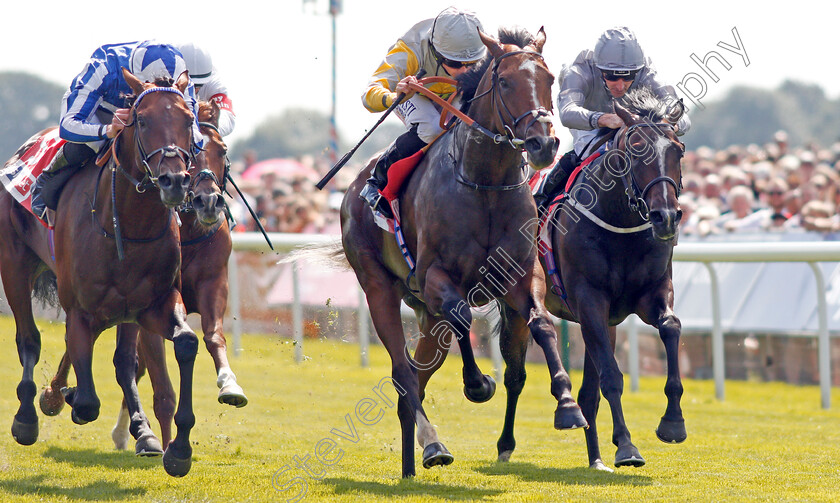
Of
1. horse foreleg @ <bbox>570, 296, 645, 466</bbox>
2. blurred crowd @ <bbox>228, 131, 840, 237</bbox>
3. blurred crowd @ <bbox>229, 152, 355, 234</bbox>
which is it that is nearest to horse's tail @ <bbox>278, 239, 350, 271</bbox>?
horse foreleg @ <bbox>570, 296, 645, 466</bbox>

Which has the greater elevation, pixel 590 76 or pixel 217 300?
pixel 590 76

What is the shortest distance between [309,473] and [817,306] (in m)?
4.73

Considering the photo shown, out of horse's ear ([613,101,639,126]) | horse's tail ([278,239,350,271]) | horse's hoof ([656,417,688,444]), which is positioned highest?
horse's ear ([613,101,639,126])

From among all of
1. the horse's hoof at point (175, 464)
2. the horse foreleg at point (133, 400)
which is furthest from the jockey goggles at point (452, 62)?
the horse's hoof at point (175, 464)

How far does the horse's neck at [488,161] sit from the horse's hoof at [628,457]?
1.34m

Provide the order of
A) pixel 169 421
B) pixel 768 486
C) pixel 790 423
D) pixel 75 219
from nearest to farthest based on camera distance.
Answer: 1. pixel 768 486
2. pixel 75 219
3. pixel 169 421
4. pixel 790 423

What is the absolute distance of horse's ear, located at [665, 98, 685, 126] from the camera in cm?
543

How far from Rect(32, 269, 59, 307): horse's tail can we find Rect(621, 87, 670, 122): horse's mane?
3.67 m

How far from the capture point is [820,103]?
57.4 m

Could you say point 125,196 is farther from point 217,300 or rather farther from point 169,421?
point 169,421

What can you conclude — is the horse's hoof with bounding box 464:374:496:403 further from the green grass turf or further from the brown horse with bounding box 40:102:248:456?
the brown horse with bounding box 40:102:248:456

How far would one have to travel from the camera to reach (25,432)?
596 cm

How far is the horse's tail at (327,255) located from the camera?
673 centimetres

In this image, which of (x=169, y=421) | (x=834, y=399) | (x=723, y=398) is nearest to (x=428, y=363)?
(x=169, y=421)
